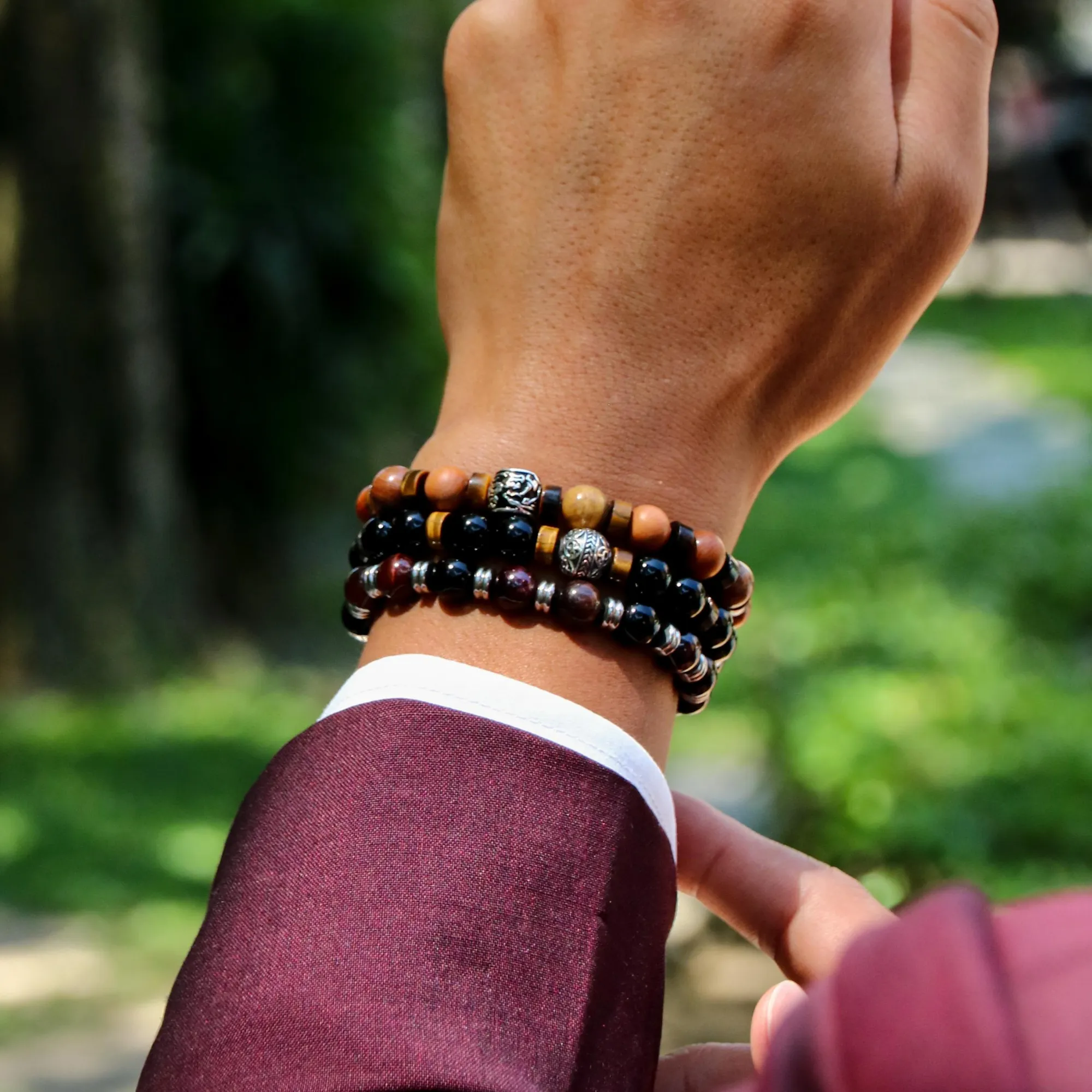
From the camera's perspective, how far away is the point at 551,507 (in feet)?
3.51

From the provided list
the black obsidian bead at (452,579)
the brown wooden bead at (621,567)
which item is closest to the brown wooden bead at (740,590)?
the brown wooden bead at (621,567)

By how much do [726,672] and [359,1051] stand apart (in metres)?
5.82

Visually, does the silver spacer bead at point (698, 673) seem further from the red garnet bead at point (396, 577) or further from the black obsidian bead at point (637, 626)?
the red garnet bead at point (396, 577)

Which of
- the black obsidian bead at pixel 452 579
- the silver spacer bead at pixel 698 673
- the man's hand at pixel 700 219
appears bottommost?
the silver spacer bead at pixel 698 673

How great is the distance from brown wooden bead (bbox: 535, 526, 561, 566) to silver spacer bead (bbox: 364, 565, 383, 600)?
0.13m

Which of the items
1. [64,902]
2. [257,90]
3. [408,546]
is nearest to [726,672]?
[64,902]

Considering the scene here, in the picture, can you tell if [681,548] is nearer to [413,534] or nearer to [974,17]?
[413,534]

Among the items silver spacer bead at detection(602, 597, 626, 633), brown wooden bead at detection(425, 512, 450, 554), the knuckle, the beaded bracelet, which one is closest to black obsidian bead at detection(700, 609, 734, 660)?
the beaded bracelet

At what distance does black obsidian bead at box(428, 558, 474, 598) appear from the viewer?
1.07 meters

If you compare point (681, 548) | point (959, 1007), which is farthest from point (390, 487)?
point (959, 1007)

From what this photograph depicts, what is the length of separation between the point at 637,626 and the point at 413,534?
19 cm

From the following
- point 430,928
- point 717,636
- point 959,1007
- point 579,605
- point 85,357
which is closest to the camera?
point 959,1007

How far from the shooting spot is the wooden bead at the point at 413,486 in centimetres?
112

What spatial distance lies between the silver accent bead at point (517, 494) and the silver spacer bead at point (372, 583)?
112mm
